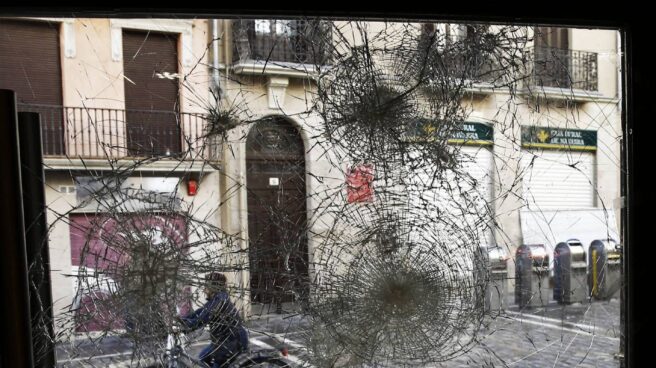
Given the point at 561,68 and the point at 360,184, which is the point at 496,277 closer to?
the point at 360,184

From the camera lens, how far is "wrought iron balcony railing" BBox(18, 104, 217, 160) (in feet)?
3.41

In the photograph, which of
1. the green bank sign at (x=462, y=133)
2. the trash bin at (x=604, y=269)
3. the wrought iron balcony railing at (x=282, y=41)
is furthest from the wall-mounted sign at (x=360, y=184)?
the trash bin at (x=604, y=269)

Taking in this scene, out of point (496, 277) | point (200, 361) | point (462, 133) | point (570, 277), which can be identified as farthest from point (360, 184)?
point (570, 277)

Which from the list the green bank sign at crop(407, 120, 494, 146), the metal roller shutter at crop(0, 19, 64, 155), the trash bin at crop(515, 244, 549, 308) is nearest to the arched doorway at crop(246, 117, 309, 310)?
the green bank sign at crop(407, 120, 494, 146)

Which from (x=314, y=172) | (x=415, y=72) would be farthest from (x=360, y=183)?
(x=415, y=72)

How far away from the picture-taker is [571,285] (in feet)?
4.15

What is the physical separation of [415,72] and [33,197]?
744 mm

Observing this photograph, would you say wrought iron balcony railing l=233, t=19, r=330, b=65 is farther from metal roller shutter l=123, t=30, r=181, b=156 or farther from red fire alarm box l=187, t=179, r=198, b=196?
red fire alarm box l=187, t=179, r=198, b=196

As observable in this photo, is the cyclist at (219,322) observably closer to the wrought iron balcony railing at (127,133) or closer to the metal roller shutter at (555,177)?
the wrought iron balcony railing at (127,133)

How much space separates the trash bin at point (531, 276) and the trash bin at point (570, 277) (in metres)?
0.03

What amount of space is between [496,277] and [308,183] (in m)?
0.44

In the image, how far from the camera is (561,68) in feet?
3.93

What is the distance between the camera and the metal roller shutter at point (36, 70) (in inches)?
37.6

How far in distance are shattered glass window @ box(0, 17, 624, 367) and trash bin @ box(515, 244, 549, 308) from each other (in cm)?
2
